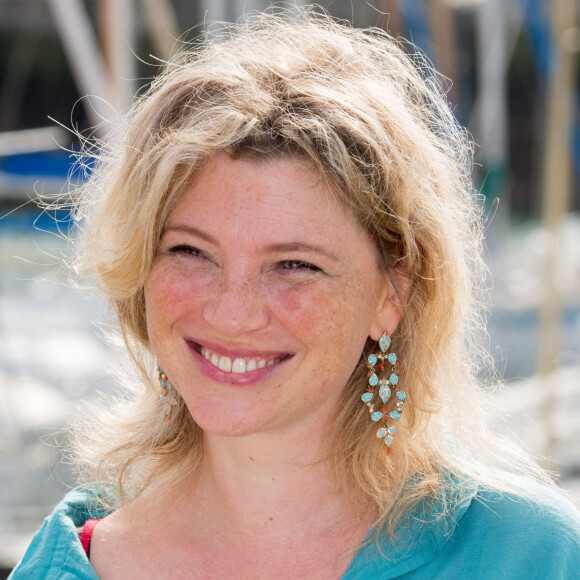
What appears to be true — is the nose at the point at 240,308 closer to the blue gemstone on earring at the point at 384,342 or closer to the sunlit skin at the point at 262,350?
the sunlit skin at the point at 262,350

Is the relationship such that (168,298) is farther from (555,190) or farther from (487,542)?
(555,190)

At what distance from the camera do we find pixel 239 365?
162 cm

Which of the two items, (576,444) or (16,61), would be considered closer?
(576,444)

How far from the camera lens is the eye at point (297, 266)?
5.23 ft

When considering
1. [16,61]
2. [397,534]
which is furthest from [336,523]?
[16,61]

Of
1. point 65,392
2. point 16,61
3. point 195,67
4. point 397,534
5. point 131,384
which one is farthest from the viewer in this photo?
point 16,61

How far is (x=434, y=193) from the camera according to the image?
174 cm

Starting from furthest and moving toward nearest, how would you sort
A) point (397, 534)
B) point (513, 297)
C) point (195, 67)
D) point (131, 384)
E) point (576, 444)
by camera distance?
point (513, 297), point (576, 444), point (131, 384), point (195, 67), point (397, 534)

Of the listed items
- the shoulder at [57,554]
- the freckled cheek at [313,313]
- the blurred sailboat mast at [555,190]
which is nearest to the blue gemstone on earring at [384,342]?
the freckled cheek at [313,313]

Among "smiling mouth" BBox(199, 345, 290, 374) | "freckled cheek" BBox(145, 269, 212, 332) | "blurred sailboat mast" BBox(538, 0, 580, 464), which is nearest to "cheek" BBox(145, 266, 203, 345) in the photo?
"freckled cheek" BBox(145, 269, 212, 332)

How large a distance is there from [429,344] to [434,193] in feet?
1.01

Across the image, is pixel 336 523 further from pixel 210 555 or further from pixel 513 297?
pixel 513 297

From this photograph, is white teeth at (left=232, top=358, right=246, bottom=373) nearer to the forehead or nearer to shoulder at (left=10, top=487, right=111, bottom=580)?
the forehead

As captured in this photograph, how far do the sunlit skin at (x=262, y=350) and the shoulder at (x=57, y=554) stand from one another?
0.06m
